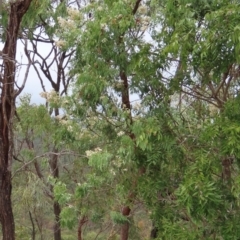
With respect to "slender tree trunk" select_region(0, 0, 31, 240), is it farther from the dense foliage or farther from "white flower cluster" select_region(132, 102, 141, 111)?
"white flower cluster" select_region(132, 102, 141, 111)

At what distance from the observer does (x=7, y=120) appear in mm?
6270

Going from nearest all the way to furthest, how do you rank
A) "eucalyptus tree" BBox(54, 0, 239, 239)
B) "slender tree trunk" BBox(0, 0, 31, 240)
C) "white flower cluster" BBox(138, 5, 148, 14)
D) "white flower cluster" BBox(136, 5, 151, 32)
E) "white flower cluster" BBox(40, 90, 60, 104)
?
"eucalyptus tree" BBox(54, 0, 239, 239) < "white flower cluster" BBox(136, 5, 151, 32) < "white flower cluster" BBox(138, 5, 148, 14) < "white flower cluster" BBox(40, 90, 60, 104) < "slender tree trunk" BBox(0, 0, 31, 240)

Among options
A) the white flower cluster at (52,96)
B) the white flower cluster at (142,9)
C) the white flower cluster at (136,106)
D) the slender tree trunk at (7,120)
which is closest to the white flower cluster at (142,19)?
the white flower cluster at (142,9)

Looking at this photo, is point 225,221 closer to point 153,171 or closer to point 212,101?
point 153,171

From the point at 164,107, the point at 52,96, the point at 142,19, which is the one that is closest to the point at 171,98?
the point at 164,107

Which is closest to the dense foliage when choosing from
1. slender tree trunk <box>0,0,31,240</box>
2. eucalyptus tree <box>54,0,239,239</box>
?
eucalyptus tree <box>54,0,239,239</box>

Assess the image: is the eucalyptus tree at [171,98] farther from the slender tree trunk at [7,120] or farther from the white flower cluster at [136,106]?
the slender tree trunk at [7,120]

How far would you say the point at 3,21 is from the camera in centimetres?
682

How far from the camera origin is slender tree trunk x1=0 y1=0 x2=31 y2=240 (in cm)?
608

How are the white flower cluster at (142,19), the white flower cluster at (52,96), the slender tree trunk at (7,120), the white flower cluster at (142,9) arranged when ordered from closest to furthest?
the white flower cluster at (142,19) < the white flower cluster at (142,9) < the white flower cluster at (52,96) < the slender tree trunk at (7,120)

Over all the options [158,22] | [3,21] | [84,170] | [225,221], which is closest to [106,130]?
[158,22]

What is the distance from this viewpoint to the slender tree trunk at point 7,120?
608 cm

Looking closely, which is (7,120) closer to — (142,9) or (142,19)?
(142,9)

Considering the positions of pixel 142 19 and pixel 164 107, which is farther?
pixel 142 19
